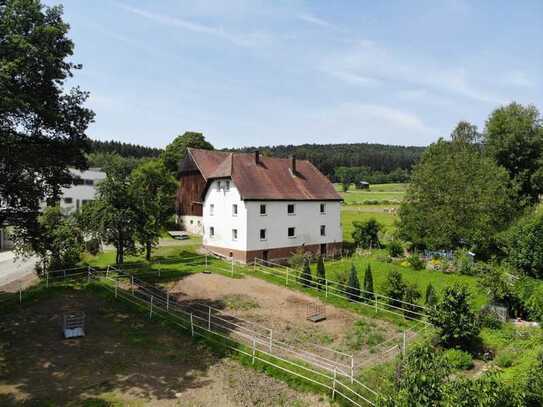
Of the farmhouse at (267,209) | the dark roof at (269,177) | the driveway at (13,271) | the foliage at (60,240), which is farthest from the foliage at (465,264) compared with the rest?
the driveway at (13,271)

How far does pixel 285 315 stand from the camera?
20.5 meters

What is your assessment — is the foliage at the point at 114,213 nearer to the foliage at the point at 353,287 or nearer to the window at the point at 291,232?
the window at the point at 291,232

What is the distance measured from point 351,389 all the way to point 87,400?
8.44m

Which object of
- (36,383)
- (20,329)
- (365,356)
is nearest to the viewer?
(36,383)

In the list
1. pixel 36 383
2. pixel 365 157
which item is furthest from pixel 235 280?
pixel 365 157

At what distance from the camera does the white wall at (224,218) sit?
34.2 meters

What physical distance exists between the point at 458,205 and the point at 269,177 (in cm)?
1706

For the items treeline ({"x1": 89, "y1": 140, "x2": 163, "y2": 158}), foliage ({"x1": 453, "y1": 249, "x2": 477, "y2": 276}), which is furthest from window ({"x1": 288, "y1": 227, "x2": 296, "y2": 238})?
treeline ({"x1": 89, "y1": 140, "x2": 163, "y2": 158})

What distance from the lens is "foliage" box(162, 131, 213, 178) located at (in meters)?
59.9

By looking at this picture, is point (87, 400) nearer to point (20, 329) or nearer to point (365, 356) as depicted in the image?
point (20, 329)

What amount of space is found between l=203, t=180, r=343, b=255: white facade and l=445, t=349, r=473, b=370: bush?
20.4 metres

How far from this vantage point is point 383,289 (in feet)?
80.3

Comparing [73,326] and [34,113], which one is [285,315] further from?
[34,113]

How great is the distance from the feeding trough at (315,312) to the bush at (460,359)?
6.30 m
